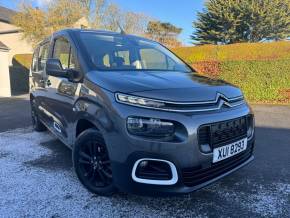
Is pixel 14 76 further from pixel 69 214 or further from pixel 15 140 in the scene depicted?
pixel 69 214

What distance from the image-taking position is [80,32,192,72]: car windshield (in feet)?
11.8

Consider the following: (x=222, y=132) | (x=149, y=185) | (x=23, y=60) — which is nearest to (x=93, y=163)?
(x=149, y=185)

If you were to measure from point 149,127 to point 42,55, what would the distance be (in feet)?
11.5

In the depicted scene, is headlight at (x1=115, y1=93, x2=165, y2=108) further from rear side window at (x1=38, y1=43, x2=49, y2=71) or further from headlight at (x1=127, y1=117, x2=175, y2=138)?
rear side window at (x1=38, y1=43, x2=49, y2=71)

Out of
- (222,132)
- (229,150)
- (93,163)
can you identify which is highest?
(222,132)

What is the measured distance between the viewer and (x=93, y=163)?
327cm

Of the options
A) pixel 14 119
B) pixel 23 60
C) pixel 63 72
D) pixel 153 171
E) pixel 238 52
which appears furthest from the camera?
pixel 23 60

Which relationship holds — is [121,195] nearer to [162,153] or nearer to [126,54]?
[162,153]

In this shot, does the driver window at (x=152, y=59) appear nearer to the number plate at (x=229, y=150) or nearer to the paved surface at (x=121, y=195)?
the number plate at (x=229, y=150)

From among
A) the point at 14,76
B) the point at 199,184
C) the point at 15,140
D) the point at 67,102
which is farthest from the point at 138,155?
the point at 14,76

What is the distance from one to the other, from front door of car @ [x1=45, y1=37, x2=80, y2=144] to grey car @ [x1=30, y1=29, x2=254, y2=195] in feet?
0.04

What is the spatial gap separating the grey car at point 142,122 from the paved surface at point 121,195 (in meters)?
0.25

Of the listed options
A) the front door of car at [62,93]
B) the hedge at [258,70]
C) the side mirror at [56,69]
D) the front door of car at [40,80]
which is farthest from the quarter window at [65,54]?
the hedge at [258,70]

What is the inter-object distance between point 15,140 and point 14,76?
15327 mm
